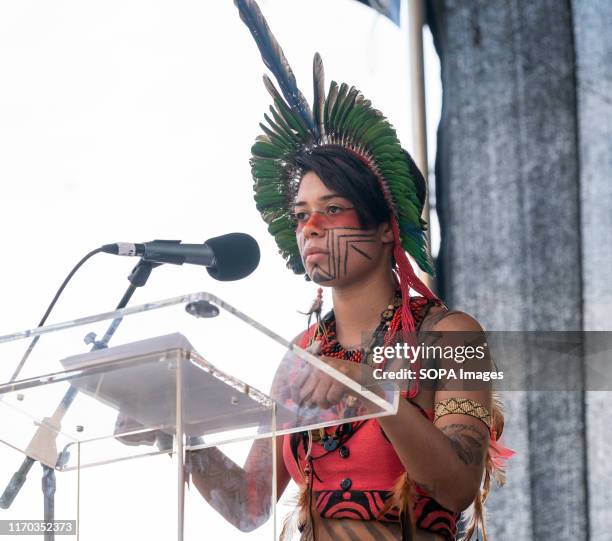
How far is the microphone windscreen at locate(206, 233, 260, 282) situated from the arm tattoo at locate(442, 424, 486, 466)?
0.55m

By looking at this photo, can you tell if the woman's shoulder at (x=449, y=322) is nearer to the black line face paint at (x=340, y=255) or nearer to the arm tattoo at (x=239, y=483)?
the black line face paint at (x=340, y=255)

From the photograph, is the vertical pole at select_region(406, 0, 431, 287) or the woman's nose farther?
the vertical pole at select_region(406, 0, 431, 287)

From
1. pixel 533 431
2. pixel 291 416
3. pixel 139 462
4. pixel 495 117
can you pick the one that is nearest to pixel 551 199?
pixel 495 117

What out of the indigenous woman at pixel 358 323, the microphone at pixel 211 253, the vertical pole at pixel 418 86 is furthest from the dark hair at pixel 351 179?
the vertical pole at pixel 418 86

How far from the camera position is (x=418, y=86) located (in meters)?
3.68

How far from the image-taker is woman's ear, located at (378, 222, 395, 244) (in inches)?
107

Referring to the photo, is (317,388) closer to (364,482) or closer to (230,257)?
(230,257)

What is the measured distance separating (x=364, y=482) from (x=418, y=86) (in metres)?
1.75

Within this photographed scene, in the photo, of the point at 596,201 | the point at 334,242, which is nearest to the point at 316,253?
the point at 334,242

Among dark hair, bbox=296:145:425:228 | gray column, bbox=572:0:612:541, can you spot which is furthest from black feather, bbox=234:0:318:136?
gray column, bbox=572:0:612:541

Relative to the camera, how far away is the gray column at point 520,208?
335 cm

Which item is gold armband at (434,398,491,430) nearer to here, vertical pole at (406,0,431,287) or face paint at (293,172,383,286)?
face paint at (293,172,383,286)

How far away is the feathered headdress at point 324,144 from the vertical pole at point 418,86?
709 mm

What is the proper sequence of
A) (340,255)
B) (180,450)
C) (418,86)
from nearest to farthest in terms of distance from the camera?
(180,450), (340,255), (418,86)
